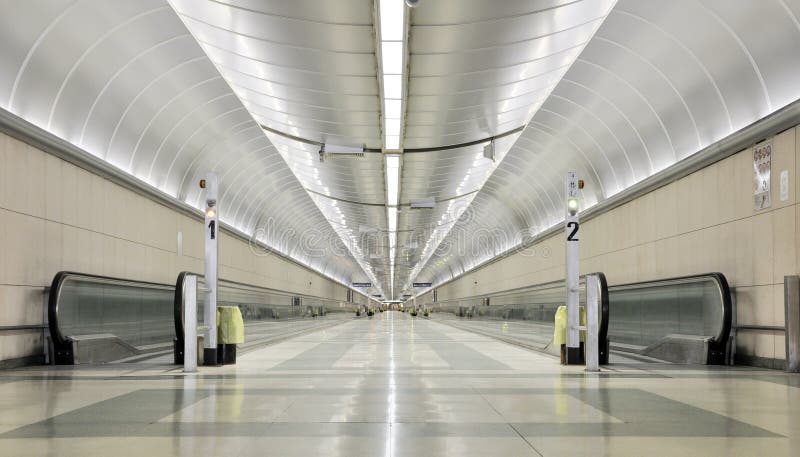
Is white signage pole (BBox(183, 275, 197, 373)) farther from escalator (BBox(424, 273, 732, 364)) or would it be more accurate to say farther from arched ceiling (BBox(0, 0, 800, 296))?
escalator (BBox(424, 273, 732, 364))

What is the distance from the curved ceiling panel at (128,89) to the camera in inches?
495

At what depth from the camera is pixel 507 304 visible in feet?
93.1

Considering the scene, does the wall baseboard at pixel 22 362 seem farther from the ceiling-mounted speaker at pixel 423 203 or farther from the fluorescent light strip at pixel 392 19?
the ceiling-mounted speaker at pixel 423 203

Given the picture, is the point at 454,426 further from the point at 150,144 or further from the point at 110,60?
the point at 150,144

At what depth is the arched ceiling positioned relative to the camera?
11648mm

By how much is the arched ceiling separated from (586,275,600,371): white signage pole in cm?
434

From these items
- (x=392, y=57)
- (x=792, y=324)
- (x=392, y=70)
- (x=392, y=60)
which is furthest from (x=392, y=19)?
(x=792, y=324)

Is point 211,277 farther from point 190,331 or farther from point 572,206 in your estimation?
point 572,206

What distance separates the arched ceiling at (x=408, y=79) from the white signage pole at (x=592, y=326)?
4336 mm

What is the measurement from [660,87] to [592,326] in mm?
6233

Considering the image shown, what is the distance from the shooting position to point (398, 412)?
7.36 meters

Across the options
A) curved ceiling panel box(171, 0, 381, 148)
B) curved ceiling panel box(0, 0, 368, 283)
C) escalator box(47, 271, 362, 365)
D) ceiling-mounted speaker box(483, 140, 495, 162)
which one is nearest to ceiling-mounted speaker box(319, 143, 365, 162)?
curved ceiling panel box(171, 0, 381, 148)

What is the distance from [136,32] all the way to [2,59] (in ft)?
8.77

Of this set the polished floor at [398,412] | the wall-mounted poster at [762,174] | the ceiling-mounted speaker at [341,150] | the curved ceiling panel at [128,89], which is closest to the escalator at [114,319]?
the polished floor at [398,412]
